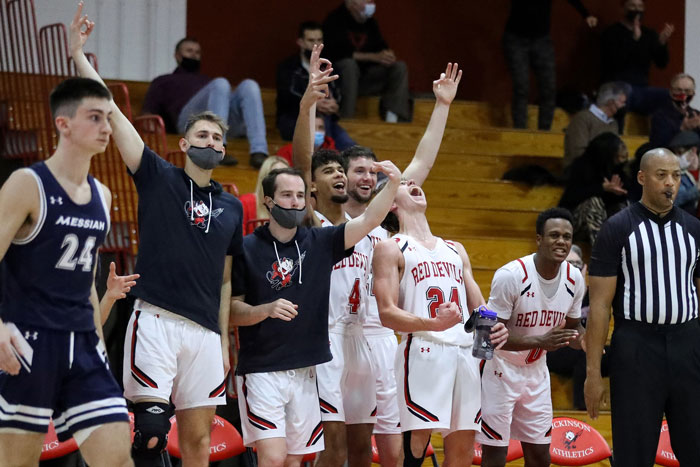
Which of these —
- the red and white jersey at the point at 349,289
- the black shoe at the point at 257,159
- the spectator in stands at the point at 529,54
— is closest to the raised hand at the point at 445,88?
the red and white jersey at the point at 349,289

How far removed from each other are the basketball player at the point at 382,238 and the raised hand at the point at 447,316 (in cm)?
84

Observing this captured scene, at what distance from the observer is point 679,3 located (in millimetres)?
12820

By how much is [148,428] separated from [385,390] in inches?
69.4

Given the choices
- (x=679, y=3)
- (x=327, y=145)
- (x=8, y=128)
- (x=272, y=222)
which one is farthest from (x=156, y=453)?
(x=679, y=3)

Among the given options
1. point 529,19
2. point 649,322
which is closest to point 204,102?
point 529,19

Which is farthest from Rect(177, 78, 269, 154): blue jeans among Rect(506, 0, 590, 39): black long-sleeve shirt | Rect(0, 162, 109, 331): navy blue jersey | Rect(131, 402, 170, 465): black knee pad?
Rect(0, 162, 109, 331): navy blue jersey

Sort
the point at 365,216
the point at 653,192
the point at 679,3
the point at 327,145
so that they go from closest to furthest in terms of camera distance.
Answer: the point at 365,216 < the point at 653,192 < the point at 327,145 < the point at 679,3

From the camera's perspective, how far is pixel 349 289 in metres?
6.09

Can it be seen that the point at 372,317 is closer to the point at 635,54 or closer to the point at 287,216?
the point at 287,216

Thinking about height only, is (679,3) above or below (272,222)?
above

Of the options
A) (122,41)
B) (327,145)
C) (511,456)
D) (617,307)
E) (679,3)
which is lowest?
(511,456)

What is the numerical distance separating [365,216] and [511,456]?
2245 millimetres

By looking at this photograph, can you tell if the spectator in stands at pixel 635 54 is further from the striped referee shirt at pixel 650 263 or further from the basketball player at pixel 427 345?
the basketball player at pixel 427 345

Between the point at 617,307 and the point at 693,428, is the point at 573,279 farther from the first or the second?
the point at 693,428
